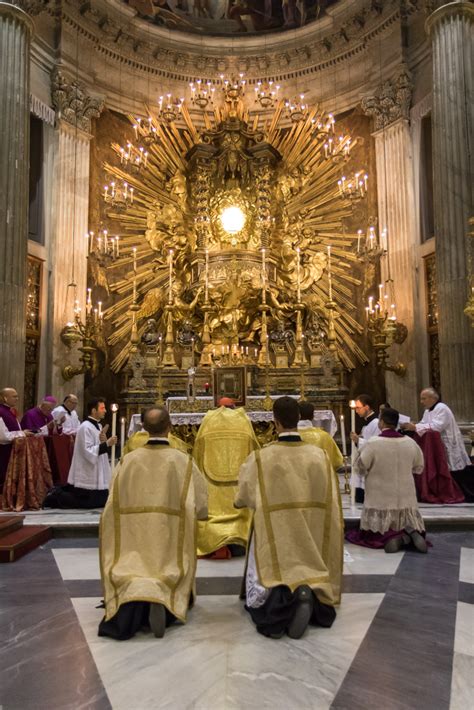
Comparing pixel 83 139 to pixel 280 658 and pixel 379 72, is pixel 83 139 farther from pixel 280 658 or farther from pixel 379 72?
pixel 280 658

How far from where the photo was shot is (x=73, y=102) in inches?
461

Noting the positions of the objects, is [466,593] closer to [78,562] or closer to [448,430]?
[78,562]

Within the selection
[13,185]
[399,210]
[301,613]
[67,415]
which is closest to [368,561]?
[301,613]

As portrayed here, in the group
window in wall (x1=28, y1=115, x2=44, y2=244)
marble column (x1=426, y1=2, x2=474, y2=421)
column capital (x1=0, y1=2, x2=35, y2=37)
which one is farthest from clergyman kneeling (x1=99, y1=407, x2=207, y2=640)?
column capital (x1=0, y1=2, x2=35, y2=37)

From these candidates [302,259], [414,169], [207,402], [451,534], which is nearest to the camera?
[451,534]

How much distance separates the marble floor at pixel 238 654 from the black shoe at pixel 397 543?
69 centimetres

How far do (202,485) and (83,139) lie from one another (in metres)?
10.2

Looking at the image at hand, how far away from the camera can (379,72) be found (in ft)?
39.4

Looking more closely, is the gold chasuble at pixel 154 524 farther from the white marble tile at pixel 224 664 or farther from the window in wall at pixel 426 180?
the window in wall at pixel 426 180

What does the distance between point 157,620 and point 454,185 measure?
8.21m

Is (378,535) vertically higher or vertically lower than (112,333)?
lower

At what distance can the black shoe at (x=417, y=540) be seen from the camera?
15.5ft

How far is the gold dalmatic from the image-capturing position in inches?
452

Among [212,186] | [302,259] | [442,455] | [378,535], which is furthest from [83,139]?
[378,535]
